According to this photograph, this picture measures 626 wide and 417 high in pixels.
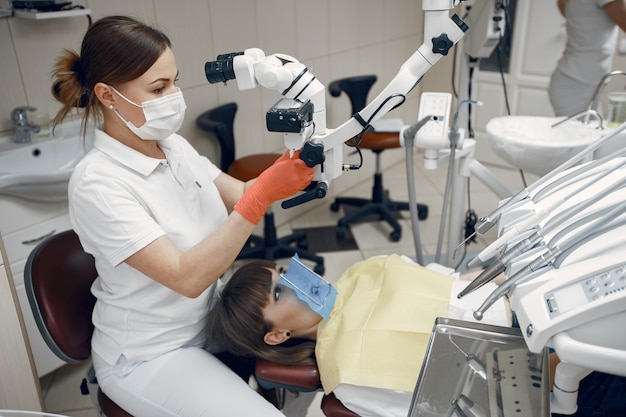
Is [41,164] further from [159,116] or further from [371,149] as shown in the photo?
[371,149]

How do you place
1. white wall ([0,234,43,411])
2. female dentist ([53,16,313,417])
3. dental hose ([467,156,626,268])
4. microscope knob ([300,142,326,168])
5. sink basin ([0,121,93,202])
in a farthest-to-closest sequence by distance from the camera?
sink basin ([0,121,93,202]) < white wall ([0,234,43,411]) < female dentist ([53,16,313,417]) < microscope knob ([300,142,326,168]) < dental hose ([467,156,626,268])

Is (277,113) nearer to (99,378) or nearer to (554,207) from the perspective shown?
(554,207)

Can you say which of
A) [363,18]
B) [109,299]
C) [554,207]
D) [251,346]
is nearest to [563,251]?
[554,207]

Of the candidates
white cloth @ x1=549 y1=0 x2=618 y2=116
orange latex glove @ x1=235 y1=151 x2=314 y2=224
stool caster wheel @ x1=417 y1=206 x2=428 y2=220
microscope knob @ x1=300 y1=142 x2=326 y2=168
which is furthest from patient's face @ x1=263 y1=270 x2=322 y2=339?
stool caster wheel @ x1=417 y1=206 x2=428 y2=220

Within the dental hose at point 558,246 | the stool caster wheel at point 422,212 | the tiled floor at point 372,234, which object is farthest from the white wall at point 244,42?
the dental hose at point 558,246

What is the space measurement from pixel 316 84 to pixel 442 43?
247 millimetres

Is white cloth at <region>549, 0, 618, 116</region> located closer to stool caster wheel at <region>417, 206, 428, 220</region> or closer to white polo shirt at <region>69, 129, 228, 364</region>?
stool caster wheel at <region>417, 206, 428, 220</region>

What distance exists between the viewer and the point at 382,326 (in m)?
1.19

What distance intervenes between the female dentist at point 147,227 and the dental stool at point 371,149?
169cm

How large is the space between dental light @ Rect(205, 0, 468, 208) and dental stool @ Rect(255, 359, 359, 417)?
0.38 meters

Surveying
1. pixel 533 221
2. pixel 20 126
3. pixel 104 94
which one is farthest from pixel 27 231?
pixel 533 221

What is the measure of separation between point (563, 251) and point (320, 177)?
0.48 meters

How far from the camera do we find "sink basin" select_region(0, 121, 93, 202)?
1.65 metres

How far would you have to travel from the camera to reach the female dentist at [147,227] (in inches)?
42.9
